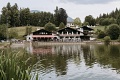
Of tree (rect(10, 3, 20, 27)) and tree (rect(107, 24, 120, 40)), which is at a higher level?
tree (rect(10, 3, 20, 27))

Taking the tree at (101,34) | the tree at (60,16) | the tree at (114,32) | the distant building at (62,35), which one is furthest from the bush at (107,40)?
the tree at (60,16)

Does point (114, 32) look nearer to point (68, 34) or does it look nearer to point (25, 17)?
point (68, 34)

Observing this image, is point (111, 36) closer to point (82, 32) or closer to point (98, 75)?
point (82, 32)

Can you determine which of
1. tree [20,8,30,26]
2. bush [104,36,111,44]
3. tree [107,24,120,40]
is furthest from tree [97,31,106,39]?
tree [20,8,30,26]

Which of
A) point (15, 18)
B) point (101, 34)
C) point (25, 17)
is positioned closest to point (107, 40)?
point (101, 34)

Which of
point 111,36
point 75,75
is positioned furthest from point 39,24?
point 75,75

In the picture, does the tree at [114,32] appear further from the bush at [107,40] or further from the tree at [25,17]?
the tree at [25,17]

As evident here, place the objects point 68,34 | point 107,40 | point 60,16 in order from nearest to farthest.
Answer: point 107,40, point 68,34, point 60,16

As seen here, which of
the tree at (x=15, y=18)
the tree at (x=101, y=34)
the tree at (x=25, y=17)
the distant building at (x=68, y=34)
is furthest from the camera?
the tree at (x=25, y=17)

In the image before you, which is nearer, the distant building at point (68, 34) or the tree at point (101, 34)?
the tree at point (101, 34)

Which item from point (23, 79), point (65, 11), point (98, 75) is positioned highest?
point (65, 11)

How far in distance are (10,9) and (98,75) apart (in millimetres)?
132303

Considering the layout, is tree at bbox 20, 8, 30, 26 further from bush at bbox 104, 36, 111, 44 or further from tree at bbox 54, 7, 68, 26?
bush at bbox 104, 36, 111, 44

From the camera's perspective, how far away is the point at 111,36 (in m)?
101
